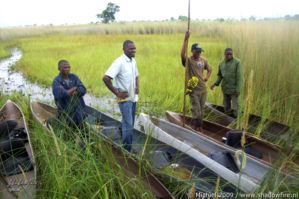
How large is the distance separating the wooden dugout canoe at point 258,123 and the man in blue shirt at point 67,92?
2.78 m

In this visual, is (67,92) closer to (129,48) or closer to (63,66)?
(63,66)

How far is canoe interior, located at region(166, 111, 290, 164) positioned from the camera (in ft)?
10.7

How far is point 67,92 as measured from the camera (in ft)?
11.8

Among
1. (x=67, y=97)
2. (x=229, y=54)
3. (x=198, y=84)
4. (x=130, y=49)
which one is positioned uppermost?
(x=130, y=49)

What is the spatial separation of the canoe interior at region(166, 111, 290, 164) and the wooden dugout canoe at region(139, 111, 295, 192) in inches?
1.2

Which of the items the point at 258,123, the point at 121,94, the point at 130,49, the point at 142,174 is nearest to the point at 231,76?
the point at 258,123

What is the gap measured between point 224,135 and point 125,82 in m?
2.04

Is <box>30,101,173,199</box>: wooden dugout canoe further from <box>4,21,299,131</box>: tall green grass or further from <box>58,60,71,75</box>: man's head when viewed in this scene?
<box>58,60,71,75</box>: man's head

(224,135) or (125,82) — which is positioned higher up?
Result: (125,82)

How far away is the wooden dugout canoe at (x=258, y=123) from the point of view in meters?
3.75

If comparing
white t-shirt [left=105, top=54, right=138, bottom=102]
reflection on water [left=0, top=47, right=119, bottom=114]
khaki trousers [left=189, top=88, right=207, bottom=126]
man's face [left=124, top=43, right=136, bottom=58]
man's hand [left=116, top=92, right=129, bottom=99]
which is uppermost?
man's face [left=124, top=43, right=136, bottom=58]

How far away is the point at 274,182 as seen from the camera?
1.79m

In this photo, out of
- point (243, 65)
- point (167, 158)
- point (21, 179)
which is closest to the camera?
point (21, 179)

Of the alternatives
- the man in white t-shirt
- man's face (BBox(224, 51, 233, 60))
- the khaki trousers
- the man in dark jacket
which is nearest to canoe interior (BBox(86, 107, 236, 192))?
the man in white t-shirt
